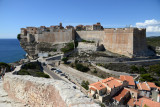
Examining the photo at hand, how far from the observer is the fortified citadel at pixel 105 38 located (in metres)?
22.0

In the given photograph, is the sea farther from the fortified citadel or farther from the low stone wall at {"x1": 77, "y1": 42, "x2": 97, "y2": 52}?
the low stone wall at {"x1": 77, "y1": 42, "x2": 97, "y2": 52}

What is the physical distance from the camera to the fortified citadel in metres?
22.0

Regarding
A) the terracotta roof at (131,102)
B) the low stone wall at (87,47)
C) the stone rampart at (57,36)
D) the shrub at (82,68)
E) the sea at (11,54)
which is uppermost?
the stone rampart at (57,36)

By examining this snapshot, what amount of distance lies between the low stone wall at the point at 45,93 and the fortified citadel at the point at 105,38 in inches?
777

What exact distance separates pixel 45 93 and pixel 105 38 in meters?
23.3

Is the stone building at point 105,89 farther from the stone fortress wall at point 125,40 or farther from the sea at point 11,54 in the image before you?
the sea at point 11,54

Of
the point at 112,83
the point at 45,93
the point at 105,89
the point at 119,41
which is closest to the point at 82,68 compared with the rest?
the point at 112,83

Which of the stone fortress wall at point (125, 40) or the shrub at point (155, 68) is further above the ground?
the stone fortress wall at point (125, 40)

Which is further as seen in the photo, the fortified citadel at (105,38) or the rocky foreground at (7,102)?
the fortified citadel at (105,38)

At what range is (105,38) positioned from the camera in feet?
84.0

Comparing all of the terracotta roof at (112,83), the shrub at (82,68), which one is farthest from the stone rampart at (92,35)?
the terracotta roof at (112,83)

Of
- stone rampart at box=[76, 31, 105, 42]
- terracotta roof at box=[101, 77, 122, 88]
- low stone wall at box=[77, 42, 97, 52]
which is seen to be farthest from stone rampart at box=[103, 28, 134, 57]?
terracotta roof at box=[101, 77, 122, 88]

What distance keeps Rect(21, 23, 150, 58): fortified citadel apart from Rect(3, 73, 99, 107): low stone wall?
19.7m

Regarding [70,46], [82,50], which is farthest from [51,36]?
[82,50]
